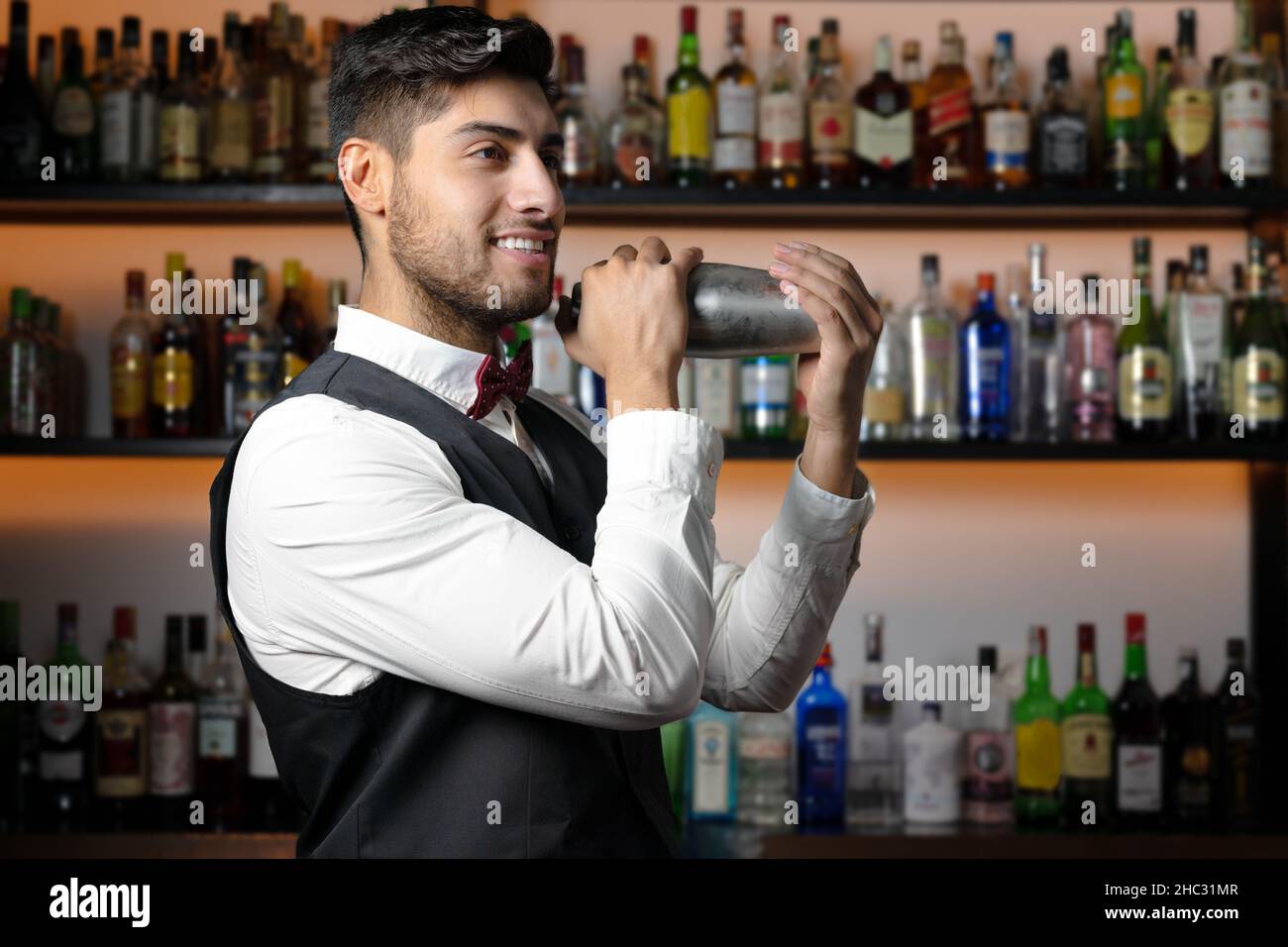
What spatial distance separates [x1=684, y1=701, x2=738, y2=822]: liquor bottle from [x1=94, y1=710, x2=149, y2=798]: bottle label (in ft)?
2.65

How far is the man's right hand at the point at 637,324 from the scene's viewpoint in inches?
40.1

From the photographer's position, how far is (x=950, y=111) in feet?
7.55

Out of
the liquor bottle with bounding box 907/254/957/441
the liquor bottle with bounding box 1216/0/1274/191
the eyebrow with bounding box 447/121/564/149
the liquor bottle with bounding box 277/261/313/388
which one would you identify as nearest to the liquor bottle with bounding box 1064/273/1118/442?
the liquor bottle with bounding box 907/254/957/441

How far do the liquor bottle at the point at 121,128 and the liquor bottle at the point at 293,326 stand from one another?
0.87 feet

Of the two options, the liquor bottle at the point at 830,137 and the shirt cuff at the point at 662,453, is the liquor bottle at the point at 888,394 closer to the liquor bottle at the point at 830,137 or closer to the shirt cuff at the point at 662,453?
the liquor bottle at the point at 830,137

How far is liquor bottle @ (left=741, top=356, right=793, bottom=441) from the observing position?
2.25 metres

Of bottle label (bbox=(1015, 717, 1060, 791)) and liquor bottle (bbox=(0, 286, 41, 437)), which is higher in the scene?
liquor bottle (bbox=(0, 286, 41, 437))

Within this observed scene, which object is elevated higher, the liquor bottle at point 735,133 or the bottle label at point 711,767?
the liquor bottle at point 735,133

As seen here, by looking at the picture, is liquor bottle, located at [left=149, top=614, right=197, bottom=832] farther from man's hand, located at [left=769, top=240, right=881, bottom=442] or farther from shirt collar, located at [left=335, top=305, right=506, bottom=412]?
man's hand, located at [left=769, top=240, right=881, bottom=442]

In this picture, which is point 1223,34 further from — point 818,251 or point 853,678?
point 818,251

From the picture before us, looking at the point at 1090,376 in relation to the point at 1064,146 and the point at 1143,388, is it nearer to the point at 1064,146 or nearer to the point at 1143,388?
the point at 1143,388

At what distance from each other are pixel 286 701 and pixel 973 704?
155cm

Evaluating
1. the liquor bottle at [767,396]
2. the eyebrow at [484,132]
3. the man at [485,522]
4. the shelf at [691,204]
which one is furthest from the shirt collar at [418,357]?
the liquor bottle at [767,396]
